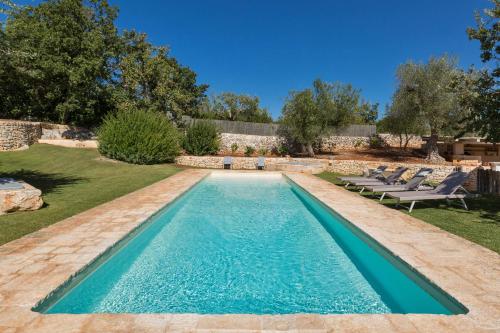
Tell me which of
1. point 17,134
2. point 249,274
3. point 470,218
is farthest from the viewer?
point 17,134

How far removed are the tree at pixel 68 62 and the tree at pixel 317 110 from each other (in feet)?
55.4

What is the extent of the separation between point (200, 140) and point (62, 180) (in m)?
11.6

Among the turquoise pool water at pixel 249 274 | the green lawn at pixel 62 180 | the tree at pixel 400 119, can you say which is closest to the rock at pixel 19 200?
the green lawn at pixel 62 180

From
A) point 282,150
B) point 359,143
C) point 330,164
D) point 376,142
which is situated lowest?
point 330,164

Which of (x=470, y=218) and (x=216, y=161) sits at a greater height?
(x=216, y=161)

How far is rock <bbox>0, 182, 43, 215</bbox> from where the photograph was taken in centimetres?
636

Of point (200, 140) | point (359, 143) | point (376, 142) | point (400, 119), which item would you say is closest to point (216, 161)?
point (200, 140)

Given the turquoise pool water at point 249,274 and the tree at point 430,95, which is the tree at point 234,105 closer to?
the tree at point 430,95

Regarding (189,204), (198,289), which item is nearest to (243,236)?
(198,289)

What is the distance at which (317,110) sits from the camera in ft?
80.7

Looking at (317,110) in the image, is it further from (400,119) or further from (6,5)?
(6,5)

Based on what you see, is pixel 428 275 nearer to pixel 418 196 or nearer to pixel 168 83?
pixel 418 196

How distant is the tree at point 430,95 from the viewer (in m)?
21.1

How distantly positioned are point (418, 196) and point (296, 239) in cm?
365
